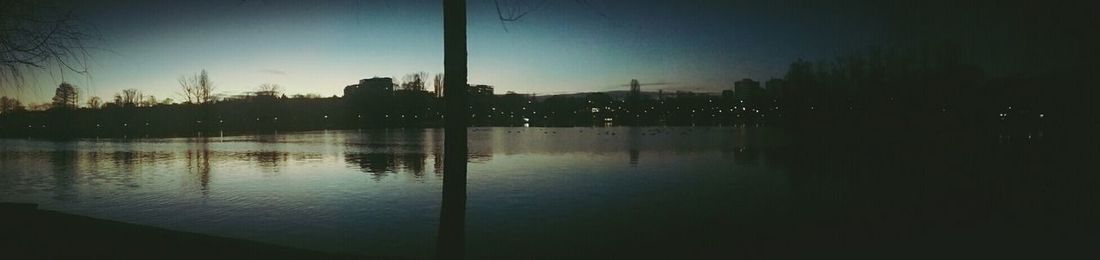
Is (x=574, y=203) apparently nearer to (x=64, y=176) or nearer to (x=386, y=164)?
(x=386, y=164)

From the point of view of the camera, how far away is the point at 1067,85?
8469 centimetres

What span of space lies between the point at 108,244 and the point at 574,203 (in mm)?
14134

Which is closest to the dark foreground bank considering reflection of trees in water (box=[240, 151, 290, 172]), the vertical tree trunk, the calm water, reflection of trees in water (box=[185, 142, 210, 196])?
the vertical tree trunk

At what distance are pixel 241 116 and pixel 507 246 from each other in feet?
552

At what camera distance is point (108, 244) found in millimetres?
8750

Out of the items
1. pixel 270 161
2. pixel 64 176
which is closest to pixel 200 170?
pixel 64 176

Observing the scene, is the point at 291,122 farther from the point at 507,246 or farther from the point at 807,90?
the point at 507,246

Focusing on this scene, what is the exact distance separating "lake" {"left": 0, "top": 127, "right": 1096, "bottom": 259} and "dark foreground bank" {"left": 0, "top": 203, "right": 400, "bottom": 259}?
429 centimetres

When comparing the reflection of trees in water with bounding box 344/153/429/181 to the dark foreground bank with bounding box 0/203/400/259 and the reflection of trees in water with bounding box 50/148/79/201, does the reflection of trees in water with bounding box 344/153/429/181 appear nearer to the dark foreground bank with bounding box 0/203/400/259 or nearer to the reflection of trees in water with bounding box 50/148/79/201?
the reflection of trees in water with bounding box 50/148/79/201

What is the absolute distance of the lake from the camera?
15.0 meters

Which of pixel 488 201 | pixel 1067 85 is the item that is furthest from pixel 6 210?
pixel 1067 85

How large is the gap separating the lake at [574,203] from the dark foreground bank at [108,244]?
4.29m

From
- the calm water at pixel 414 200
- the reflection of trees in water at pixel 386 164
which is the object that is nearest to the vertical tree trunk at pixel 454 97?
the calm water at pixel 414 200

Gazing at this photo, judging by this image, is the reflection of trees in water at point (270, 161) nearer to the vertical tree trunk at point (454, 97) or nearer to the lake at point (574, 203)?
the lake at point (574, 203)
